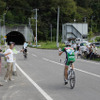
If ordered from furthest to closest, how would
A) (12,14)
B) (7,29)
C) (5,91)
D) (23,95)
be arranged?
(12,14), (7,29), (5,91), (23,95)

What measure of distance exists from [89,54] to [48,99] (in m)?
16.8

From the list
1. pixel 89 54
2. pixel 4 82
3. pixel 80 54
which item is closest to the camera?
pixel 4 82

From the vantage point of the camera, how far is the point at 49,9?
84188 millimetres

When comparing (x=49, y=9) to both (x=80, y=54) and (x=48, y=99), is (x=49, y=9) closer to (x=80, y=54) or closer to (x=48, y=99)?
(x=80, y=54)

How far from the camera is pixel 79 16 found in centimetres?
8462

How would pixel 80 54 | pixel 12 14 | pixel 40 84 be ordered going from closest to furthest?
pixel 40 84 < pixel 80 54 < pixel 12 14

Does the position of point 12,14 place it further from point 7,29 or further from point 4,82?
point 4,82

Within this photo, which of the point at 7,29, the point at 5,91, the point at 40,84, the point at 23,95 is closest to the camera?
the point at 23,95

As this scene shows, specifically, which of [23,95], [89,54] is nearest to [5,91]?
[23,95]

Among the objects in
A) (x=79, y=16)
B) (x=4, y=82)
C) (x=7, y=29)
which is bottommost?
(x=4, y=82)

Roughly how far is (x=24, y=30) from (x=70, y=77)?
64.7m

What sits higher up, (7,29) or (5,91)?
(7,29)

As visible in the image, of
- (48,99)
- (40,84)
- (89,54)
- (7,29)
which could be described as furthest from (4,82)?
(7,29)

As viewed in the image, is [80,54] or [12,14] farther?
[12,14]
